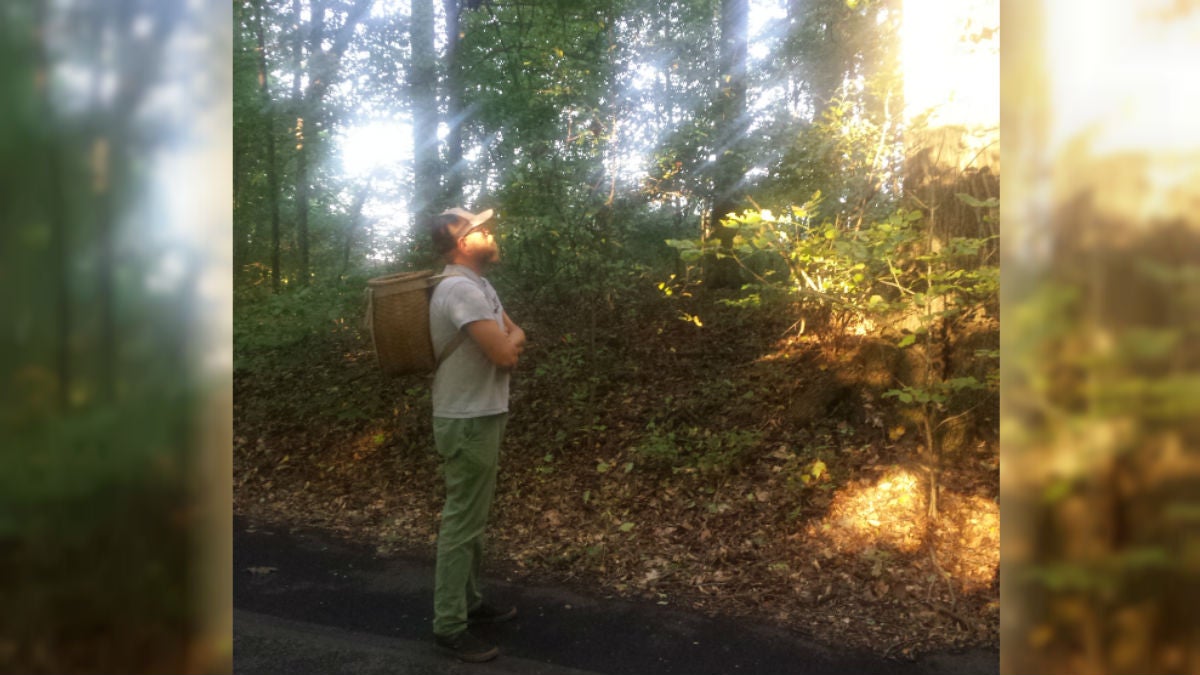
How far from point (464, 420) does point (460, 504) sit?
1.45 ft

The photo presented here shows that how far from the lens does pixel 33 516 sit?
106cm

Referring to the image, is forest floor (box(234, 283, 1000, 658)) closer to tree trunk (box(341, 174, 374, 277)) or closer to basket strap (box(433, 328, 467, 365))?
tree trunk (box(341, 174, 374, 277))

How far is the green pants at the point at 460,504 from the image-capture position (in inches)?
169

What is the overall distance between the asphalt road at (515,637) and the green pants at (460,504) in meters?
0.28

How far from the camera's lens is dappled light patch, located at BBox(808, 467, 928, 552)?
18.5 feet

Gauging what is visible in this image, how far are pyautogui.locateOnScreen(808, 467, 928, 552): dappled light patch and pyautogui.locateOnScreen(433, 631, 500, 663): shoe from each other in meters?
2.59

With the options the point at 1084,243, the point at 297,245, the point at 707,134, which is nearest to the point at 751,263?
the point at 707,134

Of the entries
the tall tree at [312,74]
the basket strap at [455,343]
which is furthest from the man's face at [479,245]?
the tall tree at [312,74]

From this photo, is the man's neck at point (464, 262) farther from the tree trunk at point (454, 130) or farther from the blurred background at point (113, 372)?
the tree trunk at point (454, 130)

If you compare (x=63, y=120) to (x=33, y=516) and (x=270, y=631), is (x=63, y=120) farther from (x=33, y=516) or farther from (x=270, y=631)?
(x=270, y=631)

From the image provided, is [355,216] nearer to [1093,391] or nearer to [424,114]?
[424,114]

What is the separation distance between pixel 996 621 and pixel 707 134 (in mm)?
5759

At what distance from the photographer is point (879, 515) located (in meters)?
5.94

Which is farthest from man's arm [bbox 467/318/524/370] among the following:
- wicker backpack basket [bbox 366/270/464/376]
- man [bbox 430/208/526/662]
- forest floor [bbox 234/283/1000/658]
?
forest floor [bbox 234/283/1000/658]
